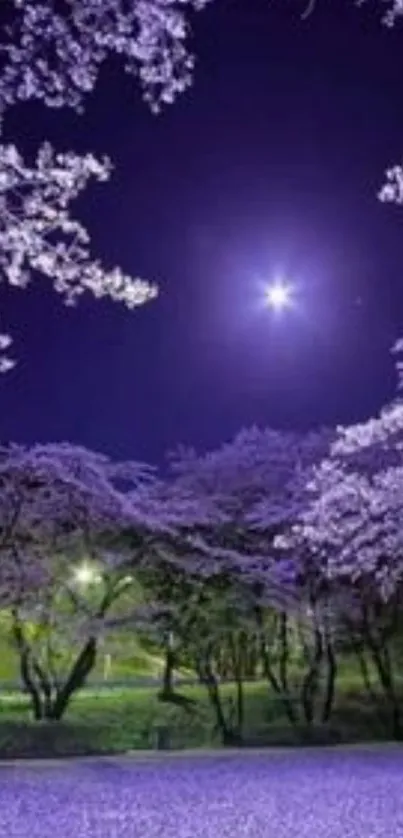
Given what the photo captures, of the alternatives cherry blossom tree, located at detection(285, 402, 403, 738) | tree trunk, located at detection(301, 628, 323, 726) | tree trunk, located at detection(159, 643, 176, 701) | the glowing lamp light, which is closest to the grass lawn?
tree trunk, located at detection(159, 643, 176, 701)

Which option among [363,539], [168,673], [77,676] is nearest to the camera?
[363,539]

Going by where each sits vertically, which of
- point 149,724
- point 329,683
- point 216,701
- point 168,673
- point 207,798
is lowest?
point 207,798

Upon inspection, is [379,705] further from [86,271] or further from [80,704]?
[86,271]

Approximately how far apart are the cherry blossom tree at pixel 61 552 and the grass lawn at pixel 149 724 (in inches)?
41.7

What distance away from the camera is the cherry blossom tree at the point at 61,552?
53.8 ft

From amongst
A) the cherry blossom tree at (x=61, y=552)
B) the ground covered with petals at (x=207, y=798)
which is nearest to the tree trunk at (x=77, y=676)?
the cherry blossom tree at (x=61, y=552)

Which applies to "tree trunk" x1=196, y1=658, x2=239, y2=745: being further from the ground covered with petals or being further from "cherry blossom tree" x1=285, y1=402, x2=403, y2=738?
the ground covered with petals

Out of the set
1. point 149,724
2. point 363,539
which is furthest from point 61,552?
point 363,539

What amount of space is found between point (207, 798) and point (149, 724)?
983 cm

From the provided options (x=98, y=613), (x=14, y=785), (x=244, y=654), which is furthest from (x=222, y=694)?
(x=14, y=785)

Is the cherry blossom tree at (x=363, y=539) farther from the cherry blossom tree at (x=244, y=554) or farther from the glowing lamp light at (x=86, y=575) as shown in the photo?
the glowing lamp light at (x=86, y=575)

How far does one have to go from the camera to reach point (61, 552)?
17.2 metres

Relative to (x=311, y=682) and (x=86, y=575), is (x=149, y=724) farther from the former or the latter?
(x=86, y=575)

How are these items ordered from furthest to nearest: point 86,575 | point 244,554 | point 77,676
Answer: point 244,554, point 86,575, point 77,676
